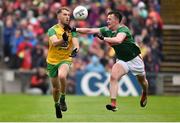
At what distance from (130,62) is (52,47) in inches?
74.6

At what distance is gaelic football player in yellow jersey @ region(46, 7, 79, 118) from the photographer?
1664 cm

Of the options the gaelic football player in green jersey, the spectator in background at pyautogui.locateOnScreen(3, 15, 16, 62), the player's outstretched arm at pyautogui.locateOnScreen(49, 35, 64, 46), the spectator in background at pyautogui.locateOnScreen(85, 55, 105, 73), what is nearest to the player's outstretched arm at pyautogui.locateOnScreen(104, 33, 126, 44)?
the gaelic football player in green jersey

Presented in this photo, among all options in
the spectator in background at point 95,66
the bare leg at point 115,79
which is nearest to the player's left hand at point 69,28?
the bare leg at point 115,79

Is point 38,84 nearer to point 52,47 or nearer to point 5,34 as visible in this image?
point 5,34

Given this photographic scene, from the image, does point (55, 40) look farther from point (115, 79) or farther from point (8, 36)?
point (8, 36)

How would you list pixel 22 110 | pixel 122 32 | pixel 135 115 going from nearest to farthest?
1. pixel 122 32
2. pixel 135 115
3. pixel 22 110

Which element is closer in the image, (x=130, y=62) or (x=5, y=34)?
(x=130, y=62)

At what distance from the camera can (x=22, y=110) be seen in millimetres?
20531

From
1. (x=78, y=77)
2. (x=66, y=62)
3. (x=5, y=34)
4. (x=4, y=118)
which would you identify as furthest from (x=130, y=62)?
(x=5, y=34)

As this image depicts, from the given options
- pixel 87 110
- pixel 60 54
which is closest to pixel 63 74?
pixel 60 54

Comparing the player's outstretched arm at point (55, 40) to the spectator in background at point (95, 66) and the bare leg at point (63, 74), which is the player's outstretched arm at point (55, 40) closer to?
the bare leg at point (63, 74)

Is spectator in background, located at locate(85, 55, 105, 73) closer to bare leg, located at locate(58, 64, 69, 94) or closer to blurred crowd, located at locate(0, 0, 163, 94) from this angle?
blurred crowd, located at locate(0, 0, 163, 94)

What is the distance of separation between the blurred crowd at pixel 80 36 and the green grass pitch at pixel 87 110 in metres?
2.60

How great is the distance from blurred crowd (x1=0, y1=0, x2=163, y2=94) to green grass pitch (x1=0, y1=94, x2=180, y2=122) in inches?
102
